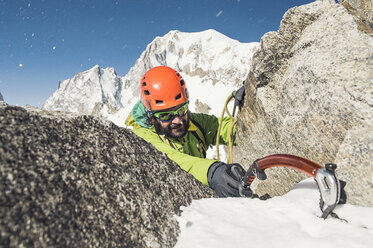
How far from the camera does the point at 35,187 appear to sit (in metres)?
1.86

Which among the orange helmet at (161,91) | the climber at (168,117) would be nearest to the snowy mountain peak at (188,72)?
the climber at (168,117)

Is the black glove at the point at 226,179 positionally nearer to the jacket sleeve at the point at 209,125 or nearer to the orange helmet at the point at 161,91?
the orange helmet at the point at 161,91

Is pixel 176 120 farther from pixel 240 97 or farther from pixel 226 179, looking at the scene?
pixel 226 179

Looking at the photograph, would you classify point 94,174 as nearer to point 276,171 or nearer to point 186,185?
point 186,185

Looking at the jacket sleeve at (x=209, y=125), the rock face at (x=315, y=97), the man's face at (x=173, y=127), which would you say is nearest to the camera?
the rock face at (x=315, y=97)

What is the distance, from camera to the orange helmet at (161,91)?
5711mm

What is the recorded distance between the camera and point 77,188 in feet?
7.01

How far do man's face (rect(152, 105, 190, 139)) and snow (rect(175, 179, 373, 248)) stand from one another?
2995 millimetres

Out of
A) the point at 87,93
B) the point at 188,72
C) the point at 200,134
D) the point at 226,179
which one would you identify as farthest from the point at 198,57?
the point at 226,179

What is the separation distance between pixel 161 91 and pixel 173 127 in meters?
1.02

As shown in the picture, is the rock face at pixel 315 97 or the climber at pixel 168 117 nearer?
the rock face at pixel 315 97

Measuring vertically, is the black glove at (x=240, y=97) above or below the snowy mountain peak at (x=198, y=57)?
Result: below

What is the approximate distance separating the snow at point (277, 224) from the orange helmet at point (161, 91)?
10.8ft

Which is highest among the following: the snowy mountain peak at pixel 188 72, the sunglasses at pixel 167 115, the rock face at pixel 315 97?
the snowy mountain peak at pixel 188 72
